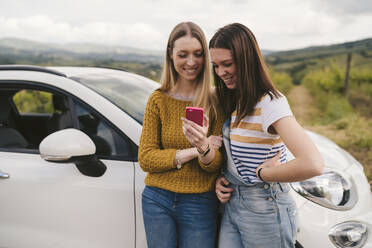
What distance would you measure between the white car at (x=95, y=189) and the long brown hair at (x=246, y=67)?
2.22 feet

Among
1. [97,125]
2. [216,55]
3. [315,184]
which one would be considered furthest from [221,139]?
[97,125]

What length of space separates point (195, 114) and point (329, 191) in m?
0.99

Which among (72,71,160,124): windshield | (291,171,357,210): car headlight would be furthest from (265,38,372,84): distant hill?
(291,171,357,210): car headlight

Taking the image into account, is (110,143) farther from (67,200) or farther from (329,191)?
(329,191)

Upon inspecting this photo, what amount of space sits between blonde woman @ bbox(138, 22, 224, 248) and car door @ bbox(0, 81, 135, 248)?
0.30 meters

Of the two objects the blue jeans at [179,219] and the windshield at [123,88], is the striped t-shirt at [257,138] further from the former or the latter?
the windshield at [123,88]


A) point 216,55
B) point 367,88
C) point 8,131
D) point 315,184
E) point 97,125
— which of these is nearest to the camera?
point 216,55

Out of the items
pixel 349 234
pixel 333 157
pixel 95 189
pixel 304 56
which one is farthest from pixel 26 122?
pixel 304 56

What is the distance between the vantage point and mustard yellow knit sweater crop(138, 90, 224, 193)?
1.57 m

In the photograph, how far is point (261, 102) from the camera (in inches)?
54.1

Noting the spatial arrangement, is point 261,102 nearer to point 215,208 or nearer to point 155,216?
point 215,208

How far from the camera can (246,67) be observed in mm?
1402

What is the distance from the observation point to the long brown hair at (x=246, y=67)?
1.40 meters

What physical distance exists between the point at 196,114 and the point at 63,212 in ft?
3.78
